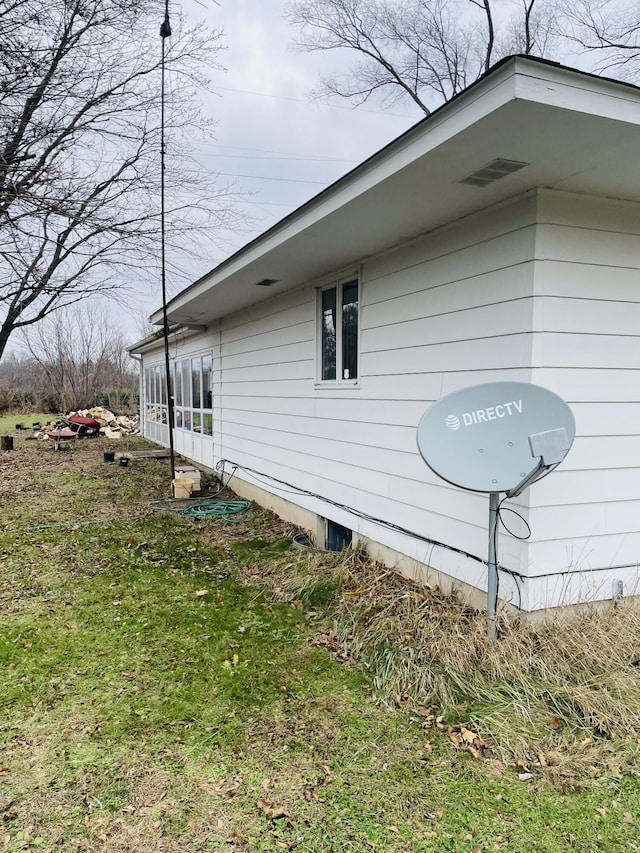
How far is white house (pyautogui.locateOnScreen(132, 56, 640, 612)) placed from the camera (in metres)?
2.53

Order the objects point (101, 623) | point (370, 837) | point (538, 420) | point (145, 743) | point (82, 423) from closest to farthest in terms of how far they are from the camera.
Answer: point (370, 837) < point (145, 743) < point (538, 420) < point (101, 623) < point (82, 423)

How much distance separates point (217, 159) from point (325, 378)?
6.48 metres

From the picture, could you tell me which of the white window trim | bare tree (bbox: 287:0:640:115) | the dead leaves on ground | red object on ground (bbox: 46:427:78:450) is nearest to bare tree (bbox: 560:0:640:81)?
bare tree (bbox: 287:0:640:115)

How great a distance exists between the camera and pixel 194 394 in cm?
1069

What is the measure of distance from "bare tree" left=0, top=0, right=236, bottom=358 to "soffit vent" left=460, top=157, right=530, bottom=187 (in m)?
3.48

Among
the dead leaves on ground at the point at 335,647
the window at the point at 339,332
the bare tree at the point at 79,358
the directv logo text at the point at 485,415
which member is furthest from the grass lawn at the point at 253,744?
the bare tree at the point at 79,358

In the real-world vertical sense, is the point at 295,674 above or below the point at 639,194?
below

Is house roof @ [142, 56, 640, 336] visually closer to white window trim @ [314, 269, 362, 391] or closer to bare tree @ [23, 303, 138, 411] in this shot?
white window trim @ [314, 269, 362, 391]

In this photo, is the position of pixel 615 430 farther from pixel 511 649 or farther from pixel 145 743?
pixel 145 743

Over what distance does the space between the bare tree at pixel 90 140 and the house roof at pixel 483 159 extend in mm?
2233

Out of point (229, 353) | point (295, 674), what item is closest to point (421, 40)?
point (229, 353)

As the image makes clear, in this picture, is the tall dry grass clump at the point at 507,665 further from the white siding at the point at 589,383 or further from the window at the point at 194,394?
the window at the point at 194,394

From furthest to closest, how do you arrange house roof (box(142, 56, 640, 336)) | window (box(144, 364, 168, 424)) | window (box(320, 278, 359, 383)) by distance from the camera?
1. window (box(144, 364, 168, 424))
2. window (box(320, 278, 359, 383))
3. house roof (box(142, 56, 640, 336))

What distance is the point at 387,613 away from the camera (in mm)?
3500
